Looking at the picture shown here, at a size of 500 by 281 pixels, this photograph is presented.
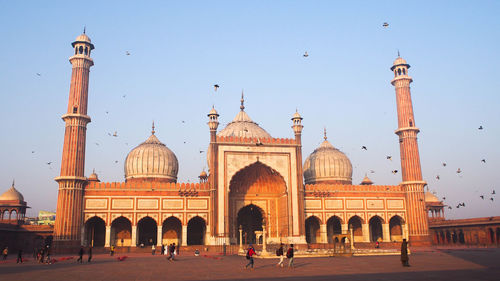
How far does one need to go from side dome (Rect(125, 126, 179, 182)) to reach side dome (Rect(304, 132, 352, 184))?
16.3m

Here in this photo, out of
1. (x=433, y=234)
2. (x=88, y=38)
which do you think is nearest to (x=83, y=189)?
(x=88, y=38)

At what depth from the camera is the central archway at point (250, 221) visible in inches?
1784

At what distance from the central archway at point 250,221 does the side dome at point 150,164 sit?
8.60 metres

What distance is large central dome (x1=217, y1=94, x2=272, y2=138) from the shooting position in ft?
160

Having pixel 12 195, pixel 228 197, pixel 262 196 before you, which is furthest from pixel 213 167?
pixel 12 195

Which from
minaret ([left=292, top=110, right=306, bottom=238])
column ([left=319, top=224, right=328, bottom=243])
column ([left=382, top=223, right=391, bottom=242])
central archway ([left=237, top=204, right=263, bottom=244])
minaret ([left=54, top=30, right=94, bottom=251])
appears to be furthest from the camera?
central archway ([left=237, top=204, right=263, bottom=244])

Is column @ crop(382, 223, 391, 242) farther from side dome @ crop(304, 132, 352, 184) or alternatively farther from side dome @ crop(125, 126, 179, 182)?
side dome @ crop(125, 126, 179, 182)

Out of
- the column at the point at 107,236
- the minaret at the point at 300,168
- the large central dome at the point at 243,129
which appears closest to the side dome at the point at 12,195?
the column at the point at 107,236

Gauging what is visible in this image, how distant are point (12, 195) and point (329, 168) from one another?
37260mm

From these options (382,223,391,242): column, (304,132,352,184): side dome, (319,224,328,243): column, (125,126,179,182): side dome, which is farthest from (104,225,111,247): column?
(382,223,391,242): column

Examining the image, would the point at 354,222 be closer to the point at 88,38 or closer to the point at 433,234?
the point at 433,234

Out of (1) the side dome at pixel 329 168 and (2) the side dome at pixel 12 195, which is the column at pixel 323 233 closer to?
(1) the side dome at pixel 329 168

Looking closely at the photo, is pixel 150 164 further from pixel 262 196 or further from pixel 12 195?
pixel 12 195

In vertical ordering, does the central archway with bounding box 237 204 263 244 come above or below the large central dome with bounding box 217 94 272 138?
below
